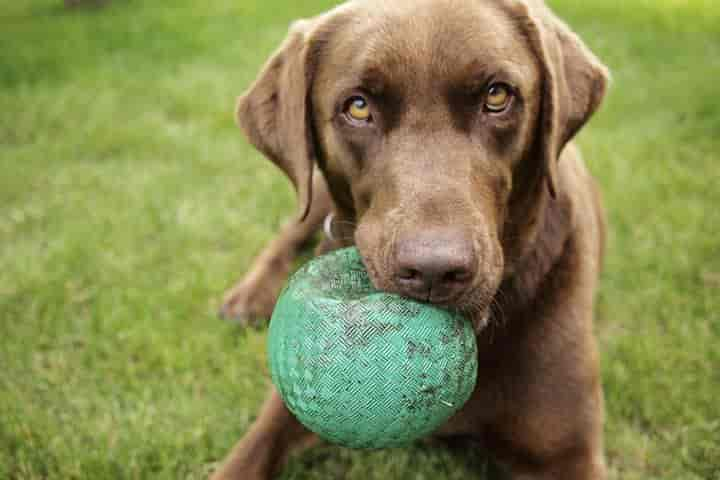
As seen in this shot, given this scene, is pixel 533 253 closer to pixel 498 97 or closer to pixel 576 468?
pixel 498 97

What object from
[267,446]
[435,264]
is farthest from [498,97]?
[267,446]

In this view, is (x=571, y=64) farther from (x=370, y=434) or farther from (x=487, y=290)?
(x=370, y=434)

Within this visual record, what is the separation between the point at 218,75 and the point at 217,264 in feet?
10.4

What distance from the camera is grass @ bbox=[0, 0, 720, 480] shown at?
3037 mm

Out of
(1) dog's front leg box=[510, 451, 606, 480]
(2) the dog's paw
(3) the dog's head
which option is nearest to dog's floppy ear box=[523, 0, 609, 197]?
(3) the dog's head

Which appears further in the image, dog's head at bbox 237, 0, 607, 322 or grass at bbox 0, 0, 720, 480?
grass at bbox 0, 0, 720, 480

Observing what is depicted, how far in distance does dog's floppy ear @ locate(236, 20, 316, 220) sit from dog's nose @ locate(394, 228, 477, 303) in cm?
82

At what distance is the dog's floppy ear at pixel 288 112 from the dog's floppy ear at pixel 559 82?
86 centimetres

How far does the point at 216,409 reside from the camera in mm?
3244

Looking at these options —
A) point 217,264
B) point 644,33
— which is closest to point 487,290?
point 217,264

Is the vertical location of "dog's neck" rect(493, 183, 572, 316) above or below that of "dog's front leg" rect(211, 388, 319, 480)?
above

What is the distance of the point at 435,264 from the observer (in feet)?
6.70

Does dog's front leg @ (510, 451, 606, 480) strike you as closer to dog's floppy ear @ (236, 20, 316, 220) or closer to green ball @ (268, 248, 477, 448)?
green ball @ (268, 248, 477, 448)

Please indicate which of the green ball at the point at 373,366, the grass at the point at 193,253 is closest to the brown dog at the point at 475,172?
the green ball at the point at 373,366
